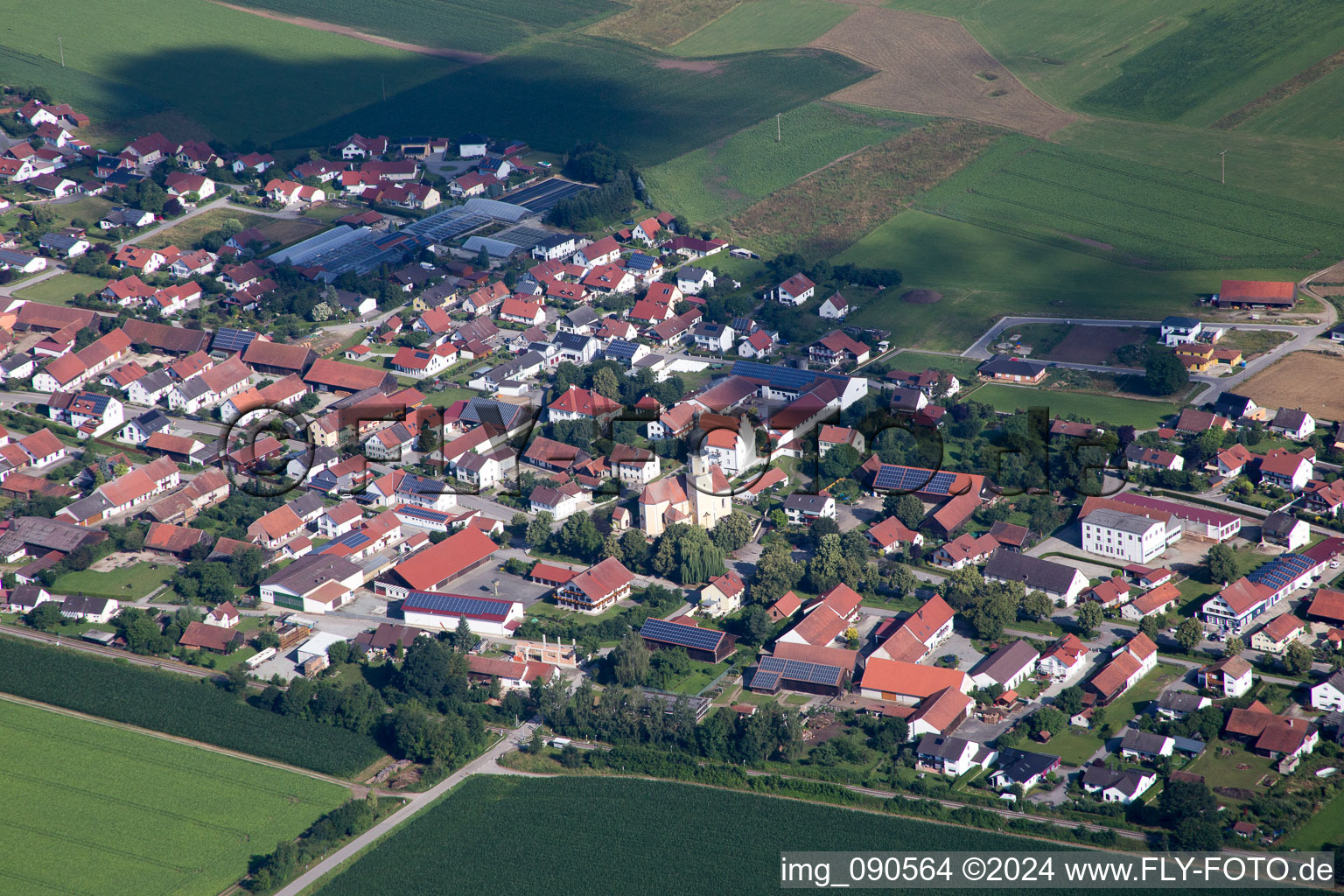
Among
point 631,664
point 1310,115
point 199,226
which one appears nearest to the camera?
point 631,664

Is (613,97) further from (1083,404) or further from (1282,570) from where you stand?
(1282,570)

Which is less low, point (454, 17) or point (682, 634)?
point (454, 17)

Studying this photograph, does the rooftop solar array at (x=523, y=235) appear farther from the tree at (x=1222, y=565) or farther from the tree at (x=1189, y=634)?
the tree at (x=1189, y=634)

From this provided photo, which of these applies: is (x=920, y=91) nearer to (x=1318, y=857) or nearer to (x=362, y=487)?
(x=362, y=487)

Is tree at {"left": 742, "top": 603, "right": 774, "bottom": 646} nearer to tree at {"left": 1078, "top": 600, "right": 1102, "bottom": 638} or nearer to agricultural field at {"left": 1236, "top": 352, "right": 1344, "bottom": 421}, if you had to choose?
tree at {"left": 1078, "top": 600, "right": 1102, "bottom": 638}

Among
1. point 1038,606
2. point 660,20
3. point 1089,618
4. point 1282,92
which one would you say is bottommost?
point 1089,618

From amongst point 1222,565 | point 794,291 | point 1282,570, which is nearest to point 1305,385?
point 1282,570

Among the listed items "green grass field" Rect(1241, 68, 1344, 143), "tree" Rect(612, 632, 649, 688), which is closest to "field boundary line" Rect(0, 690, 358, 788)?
"tree" Rect(612, 632, 649, 688)

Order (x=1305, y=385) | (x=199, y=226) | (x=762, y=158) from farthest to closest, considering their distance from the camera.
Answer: (x=762, y=158) < (x=199, y=226) < (x=1305, y=385)
